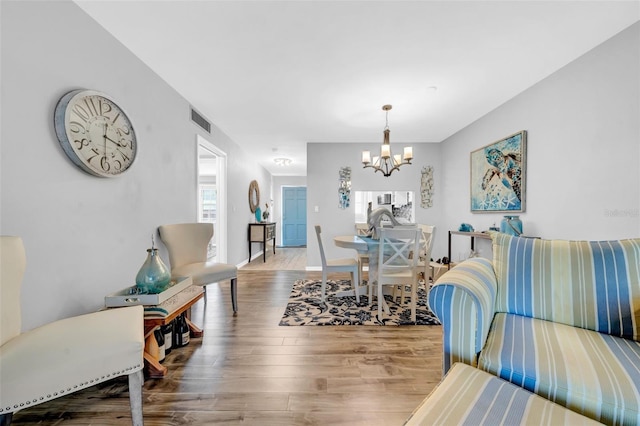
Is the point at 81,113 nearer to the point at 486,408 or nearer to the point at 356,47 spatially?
the point at 356,47

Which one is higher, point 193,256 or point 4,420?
point 193,256

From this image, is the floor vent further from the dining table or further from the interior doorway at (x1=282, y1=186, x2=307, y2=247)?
the interior doorway at (x1=282, y1=186, x2=307, y2=247)

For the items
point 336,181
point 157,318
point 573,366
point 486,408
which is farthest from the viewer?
point 336,181

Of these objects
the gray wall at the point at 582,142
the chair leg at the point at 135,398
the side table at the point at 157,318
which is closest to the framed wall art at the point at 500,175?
the gray wall at the point at 582,142

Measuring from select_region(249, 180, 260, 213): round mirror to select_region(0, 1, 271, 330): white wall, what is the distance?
3.40 m

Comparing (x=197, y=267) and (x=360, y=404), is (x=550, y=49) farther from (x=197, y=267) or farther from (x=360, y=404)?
(x=197, y=267)

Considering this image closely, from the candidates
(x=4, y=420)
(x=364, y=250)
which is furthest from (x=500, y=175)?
(x=4, y=420)

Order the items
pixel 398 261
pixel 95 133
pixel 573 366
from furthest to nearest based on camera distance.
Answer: pixel 398 261 → pixel 95 133 → pixel 573 366

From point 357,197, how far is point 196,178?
2776mm

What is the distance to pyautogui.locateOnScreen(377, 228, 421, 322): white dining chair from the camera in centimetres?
236

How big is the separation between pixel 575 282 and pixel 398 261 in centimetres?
137

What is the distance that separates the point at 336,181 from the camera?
15.7ft

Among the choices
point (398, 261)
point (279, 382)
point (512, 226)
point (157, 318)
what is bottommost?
point (279, 382)

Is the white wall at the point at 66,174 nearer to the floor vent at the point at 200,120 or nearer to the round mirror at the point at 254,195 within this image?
the floor vent at the point at 200,120
